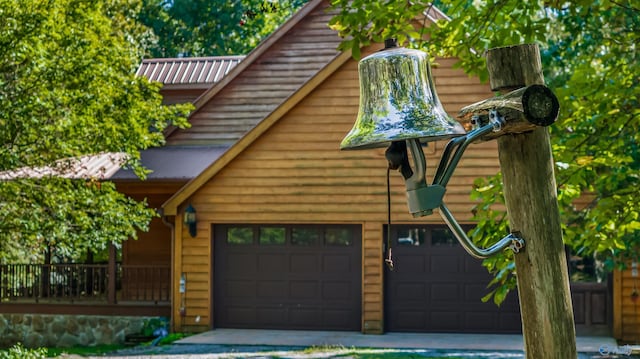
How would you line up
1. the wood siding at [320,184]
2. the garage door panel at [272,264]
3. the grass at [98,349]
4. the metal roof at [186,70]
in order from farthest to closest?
1. the metal roof at [186,70]
2. the garage door panel at [272,264]
3. the wood siding at [320,184]
4. the grass at [98,349]

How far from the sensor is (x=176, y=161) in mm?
20016

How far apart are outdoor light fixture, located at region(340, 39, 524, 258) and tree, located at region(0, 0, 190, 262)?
9872 mm

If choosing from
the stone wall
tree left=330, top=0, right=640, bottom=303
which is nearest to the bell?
tree left=330, top=0, right=640, bottom=303

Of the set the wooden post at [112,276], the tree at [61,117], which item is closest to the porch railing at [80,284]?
the wooden post at [112,276]

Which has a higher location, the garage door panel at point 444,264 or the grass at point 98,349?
the garage door panel at point 444,264

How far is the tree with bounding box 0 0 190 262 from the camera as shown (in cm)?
1327

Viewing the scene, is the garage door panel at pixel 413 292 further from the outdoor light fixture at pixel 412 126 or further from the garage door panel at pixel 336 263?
the outdoor light fixture at pixel 412 126

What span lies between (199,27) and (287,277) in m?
22.6

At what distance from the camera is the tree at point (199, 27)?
37281 millimetres

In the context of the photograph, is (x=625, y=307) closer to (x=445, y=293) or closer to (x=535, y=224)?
(x=445, y=293)

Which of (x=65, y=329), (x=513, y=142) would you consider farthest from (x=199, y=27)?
(x=513, y=142)

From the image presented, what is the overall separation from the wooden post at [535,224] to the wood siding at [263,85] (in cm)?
1668

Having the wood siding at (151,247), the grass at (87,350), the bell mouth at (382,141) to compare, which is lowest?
the grass at (87,350)

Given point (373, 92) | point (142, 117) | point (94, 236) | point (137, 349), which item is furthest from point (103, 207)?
point (373, 92)
